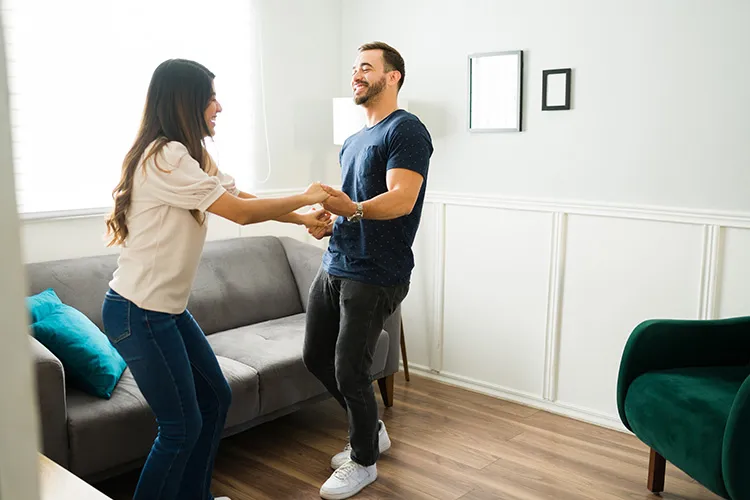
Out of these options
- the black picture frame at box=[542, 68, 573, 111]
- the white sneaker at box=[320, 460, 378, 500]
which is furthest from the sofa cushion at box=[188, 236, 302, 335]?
the black picture frame at box=[542, 68, 573, 111]

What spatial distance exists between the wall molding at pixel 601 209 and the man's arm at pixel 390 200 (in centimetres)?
124

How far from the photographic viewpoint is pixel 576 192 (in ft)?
11.2

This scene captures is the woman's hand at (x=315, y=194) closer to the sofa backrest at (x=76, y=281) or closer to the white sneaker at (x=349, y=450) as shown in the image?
the white sneaker at (x=349, y=450)

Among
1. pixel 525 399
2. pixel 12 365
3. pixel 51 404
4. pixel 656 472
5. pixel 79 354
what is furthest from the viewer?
pixel 525 399

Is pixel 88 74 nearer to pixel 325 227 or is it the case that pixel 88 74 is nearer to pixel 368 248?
pixel 325 227

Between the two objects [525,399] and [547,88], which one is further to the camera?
[525,399]

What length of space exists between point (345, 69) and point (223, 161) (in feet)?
3.31

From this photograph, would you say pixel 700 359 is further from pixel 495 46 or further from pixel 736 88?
pixel 495 46

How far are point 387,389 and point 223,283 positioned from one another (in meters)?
0.94

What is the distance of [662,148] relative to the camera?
3145 mm

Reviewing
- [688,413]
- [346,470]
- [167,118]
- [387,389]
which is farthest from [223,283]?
[688,413]

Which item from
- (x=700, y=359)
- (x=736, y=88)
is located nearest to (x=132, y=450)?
(x=700, y=359)

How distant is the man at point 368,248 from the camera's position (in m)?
2.45

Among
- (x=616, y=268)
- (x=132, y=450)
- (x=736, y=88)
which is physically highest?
(x=736, y=88)
